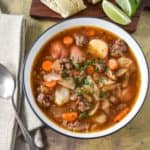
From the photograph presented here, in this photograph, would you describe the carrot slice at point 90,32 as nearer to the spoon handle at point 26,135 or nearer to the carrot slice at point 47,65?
the carrot slice at point 47,65

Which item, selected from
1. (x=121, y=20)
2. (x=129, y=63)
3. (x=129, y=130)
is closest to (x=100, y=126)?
(x=129, y=130)

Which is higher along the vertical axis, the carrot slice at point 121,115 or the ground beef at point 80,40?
the ground beef at point 80,40

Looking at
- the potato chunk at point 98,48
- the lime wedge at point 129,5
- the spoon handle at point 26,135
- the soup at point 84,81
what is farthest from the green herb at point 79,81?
the lime wedge at point 129,5

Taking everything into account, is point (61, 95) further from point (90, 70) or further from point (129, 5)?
point (129, 5)

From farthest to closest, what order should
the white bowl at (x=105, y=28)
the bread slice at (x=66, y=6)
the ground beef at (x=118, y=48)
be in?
the bread slice at (x=66, y=6), the ground beef at (x=118, y=48), the white bowl at (x=105, y=28)

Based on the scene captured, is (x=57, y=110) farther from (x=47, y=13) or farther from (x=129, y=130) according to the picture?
(x=47, y=13)

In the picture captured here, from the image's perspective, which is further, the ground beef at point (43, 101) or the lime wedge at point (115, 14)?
the lime wedge at point (115, 14)
